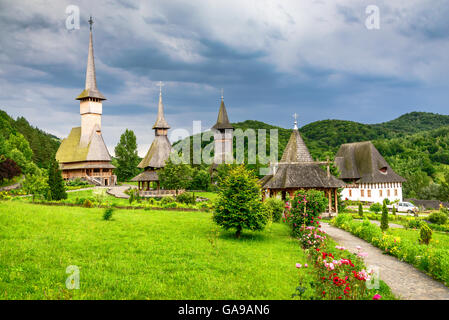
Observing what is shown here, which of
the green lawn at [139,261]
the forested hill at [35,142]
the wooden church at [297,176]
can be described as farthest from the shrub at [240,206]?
the forested hill at [35,142]

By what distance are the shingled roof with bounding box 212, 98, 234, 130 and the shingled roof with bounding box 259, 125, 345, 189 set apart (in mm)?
28118

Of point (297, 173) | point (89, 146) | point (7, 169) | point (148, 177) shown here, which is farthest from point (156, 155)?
point (297, 173)

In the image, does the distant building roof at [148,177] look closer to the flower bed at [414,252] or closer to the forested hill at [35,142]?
the flower bed at [414,252]

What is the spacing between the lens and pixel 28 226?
11359 mm

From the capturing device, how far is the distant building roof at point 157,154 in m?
34.9

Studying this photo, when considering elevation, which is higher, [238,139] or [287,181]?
[238,139]

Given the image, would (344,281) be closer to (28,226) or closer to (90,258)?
(90,258)

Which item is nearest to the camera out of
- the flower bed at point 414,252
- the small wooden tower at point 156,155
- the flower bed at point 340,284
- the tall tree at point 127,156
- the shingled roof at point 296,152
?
the flower bed at point 340,284

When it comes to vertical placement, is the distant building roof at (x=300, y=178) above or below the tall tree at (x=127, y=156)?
below

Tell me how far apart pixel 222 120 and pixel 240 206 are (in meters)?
42.0

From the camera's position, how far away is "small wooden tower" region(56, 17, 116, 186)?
1795 inches

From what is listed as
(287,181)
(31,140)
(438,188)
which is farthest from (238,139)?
(31,140)

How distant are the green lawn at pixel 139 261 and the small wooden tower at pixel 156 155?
2148 cm
